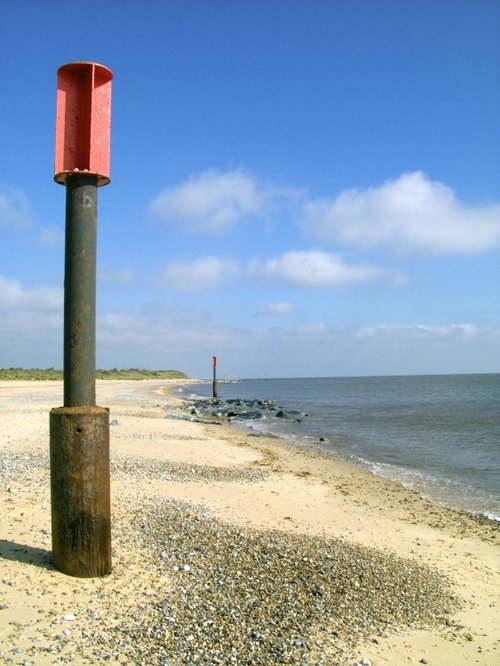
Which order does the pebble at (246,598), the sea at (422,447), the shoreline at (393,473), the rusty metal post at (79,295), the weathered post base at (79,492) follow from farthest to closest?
the sea at (422,447), the shoreline at (393,473), the rusty metal post at (79,295), the weathered post base at (79,492), the pebble at (246,598)

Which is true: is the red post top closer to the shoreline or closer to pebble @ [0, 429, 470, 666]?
pebble @ [0, 429, 470, 666]

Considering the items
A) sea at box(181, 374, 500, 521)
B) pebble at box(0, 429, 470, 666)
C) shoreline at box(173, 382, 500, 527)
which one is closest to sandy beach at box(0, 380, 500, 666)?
pebble at box(0, 429, 470, 666)

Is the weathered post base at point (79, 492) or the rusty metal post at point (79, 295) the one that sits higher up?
the rusty metal post at point (79, 295)

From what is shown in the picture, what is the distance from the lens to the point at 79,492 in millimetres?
5086

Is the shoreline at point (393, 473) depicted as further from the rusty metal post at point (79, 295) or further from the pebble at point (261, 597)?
the rusty metal post at point (79, 295)

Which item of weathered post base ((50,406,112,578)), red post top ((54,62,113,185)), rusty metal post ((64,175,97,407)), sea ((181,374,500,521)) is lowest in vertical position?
sea ((181,374,500,521))

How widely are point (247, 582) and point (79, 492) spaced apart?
6.41 feet

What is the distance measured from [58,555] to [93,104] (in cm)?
443

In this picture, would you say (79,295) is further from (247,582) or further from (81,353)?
(247,582)

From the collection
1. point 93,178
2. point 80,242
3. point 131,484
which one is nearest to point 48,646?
point 80,242

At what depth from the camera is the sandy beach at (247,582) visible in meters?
4.34

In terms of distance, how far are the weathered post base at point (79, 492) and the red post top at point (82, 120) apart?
2424 millimetres

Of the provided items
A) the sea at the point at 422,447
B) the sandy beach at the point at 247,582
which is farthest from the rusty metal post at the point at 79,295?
the sea at the point at 422,447

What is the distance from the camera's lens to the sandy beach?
4340 mm
